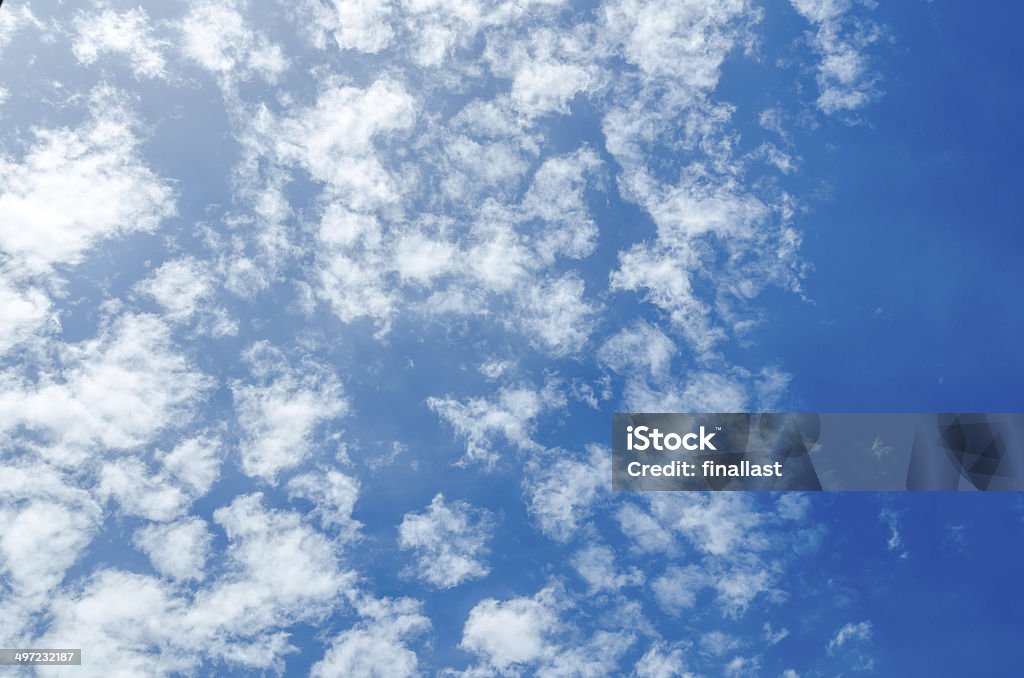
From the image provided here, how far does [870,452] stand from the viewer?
60.2 meters

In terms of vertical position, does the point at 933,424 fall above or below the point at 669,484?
above

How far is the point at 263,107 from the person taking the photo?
200 feet

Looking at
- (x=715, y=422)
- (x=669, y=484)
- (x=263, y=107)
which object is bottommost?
(x=669, y=484)

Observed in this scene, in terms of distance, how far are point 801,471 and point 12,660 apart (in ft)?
191

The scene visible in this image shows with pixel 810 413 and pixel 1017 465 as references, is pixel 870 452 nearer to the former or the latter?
pixel 810 413

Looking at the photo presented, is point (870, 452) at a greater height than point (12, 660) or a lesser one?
greater

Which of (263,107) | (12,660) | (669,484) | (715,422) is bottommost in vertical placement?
(12,660)

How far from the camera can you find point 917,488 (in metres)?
61.1

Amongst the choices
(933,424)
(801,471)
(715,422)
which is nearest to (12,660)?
(715,422)

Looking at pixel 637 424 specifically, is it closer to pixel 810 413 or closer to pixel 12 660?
pixel 810 413

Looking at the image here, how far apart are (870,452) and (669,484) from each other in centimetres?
1519

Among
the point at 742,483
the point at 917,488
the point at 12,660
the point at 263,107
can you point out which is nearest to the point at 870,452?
the point at 917,488

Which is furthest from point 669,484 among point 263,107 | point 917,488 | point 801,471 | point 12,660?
point 12,660

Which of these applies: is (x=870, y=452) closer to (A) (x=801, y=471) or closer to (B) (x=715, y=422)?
(A) (x=801, y=471)
